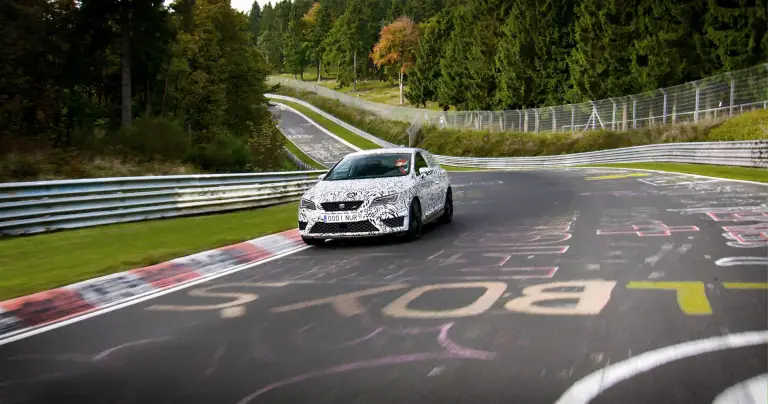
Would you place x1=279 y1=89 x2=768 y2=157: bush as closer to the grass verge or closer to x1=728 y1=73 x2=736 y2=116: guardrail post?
x1=728 y1=73 x2=736 y2=116: guardrail post

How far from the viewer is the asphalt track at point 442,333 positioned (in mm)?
4352

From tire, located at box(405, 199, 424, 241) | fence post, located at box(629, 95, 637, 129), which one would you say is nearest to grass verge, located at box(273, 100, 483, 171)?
fence post, located at box(629, 95, 637, 129)

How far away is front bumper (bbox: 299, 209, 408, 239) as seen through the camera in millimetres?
11180

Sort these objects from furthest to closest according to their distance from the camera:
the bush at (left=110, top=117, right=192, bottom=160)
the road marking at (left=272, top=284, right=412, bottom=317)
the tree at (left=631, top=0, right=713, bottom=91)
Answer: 1. the tree at (left=631, top=0, right=713, bottom=91)
2. the bush at (left=110, top=117, right=192, bottom=160)
3. the road marking at (left=272, top=284, right=412, bottom=317)

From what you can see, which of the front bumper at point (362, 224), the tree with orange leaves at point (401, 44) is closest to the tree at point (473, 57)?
the tree with orange leaves at point (401, 44)

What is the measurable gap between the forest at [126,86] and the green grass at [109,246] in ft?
15.0

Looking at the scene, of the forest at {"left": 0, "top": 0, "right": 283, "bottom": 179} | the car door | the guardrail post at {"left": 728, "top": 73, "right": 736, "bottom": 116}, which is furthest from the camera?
the guardrail post at {"left": 728, "top": 73, "right": 736, "bottom": 116}

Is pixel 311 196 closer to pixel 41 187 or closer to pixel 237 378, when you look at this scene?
pixel 41 187

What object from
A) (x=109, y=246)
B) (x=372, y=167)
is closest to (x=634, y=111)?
(x=372, y=167)

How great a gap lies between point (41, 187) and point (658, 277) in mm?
11009

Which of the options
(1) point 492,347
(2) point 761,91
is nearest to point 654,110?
(2) point 761,91

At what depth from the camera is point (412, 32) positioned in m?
115

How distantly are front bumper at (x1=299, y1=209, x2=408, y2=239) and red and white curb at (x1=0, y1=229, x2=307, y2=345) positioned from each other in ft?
1.93

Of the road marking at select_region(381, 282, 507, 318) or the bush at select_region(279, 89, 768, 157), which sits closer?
the road marking at select_region(381, 282, 507, 318)
